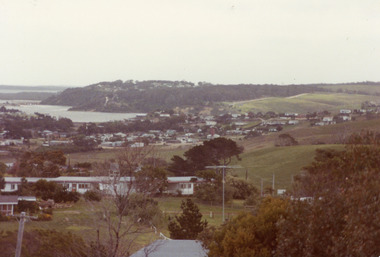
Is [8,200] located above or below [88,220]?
below

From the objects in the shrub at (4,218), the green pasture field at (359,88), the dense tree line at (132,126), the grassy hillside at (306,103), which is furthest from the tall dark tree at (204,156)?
the green pasture field at (359,88)

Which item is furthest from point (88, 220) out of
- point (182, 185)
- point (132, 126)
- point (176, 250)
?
point (132, 126)

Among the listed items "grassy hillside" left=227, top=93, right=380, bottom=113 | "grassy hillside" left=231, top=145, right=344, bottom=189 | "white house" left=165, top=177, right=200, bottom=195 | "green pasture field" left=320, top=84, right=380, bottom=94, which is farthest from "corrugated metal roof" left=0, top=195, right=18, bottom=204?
"green pasture field" left=320, top=84, right=380, bottom=94

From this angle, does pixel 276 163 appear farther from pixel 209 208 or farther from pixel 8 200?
pixel 8 200

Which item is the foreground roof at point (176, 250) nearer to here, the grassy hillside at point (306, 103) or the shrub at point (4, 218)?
the shrub at point (4, 218)

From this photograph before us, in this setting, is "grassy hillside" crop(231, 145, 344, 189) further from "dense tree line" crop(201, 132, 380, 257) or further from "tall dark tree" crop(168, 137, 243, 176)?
"dense tree line" crop(201, 132, 380, 257)

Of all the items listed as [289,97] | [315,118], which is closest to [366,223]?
[315,118]
